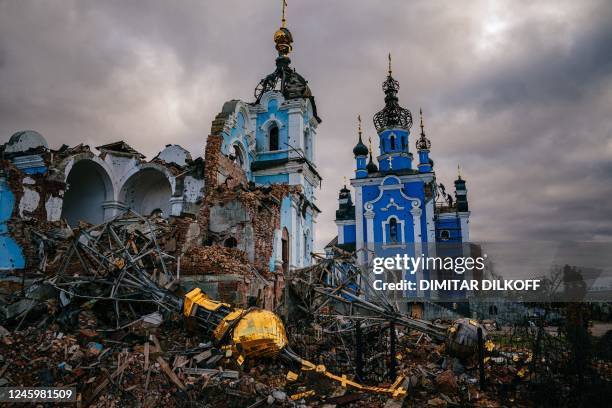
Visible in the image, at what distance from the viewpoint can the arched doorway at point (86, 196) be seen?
2041 cm

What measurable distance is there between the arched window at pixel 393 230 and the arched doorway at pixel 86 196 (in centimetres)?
1911

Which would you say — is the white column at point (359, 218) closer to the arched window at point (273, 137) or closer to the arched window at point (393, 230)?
the arched window at point (393, 230)

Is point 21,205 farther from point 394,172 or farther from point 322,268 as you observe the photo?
point 394,172

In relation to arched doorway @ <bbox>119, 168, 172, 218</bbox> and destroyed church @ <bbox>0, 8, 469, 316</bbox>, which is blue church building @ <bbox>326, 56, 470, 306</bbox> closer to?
destroyed church @ <bbox>0, 8, 469, 316</bbox>

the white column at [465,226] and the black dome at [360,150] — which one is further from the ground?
the black dome at [360,150]

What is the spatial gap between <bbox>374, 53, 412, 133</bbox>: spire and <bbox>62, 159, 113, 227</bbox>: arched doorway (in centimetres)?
2255

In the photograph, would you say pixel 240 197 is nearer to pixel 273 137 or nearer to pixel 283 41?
pixel 273 137

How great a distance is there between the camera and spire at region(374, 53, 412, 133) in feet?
119

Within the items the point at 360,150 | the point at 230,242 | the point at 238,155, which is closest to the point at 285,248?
the point at 230,242

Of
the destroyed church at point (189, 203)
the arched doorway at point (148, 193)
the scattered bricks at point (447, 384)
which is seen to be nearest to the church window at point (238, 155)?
the destroyed church at point (189, 203)

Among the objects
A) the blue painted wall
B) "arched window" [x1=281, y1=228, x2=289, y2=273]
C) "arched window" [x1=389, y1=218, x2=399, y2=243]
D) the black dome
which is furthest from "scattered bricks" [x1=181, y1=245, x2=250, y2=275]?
the black dome

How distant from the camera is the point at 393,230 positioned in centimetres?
3203

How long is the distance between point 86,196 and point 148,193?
9.02 feet

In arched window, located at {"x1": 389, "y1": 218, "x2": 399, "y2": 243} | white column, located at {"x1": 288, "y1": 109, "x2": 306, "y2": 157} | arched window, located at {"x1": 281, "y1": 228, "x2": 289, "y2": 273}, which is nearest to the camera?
arched window, located at {"x1": 281, "y1": 228, "x2": 289, "y2": 273}
